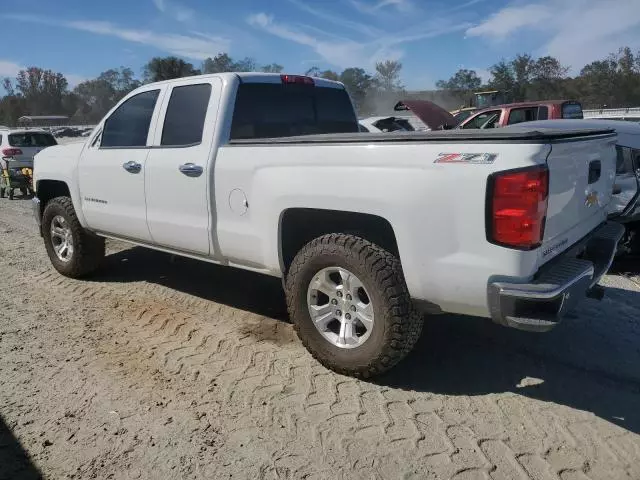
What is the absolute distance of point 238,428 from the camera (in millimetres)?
3023

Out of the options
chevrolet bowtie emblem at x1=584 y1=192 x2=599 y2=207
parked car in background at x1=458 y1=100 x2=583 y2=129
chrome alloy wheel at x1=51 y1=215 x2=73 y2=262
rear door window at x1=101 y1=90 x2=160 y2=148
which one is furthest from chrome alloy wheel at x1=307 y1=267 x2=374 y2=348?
parked car in background at x1=458 y1=100 x2=583 y2=129

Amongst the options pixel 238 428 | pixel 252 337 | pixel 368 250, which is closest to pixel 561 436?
pixel 368 250

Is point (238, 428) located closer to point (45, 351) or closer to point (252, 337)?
point (252, 337)

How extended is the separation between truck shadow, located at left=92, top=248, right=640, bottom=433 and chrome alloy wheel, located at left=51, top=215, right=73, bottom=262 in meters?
1.50

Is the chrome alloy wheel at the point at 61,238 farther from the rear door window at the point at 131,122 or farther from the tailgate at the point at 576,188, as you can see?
the tailgate at the point at 576,188

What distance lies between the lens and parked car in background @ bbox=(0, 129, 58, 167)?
553 inches

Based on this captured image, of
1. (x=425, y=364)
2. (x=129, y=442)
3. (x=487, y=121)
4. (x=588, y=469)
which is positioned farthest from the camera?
(x=487, y=121)

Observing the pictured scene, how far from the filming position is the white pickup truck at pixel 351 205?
2.79 meters

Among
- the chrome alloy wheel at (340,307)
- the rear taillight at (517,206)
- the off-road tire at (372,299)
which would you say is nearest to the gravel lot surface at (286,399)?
the off-road tire at (372,299)

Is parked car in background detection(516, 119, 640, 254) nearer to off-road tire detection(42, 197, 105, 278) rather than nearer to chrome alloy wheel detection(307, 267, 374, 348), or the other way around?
chrome alloy wheel detection(307, 267, 374, 348)

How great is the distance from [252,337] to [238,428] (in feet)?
4.18

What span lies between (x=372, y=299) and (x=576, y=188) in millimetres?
1354

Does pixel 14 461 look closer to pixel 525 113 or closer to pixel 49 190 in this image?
pixel 49 190

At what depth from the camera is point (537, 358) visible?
3830 mm
